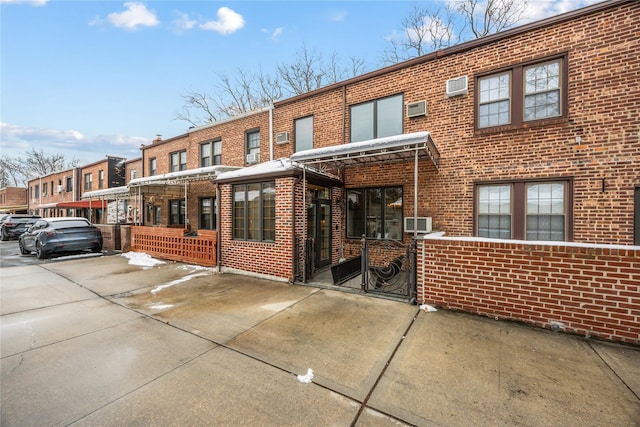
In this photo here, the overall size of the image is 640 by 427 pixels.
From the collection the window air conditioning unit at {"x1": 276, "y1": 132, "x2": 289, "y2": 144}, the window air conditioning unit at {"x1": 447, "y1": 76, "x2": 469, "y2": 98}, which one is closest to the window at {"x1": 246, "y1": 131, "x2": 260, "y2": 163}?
the window air conditioning unit at {"x1": 276, "y1": 132, "x2": 289, "y2": 144}

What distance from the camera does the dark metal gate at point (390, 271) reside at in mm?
5113

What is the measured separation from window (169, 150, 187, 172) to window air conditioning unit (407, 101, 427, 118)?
1197cm

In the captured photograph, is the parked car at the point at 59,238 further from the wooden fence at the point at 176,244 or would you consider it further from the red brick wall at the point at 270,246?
the red brick wall at the point at 270,246

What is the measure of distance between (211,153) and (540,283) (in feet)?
42.5

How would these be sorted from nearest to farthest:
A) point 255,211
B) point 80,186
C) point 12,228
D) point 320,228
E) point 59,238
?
point 255,211, point 320,228, point 59,238, point 12,228, point 80,186

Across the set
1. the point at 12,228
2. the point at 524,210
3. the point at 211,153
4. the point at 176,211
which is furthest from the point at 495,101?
the point at 12,228

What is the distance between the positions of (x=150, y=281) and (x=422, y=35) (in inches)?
734

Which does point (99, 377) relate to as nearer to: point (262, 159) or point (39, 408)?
point (39, 408)

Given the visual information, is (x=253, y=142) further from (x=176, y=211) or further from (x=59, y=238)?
(x=59, y=238)

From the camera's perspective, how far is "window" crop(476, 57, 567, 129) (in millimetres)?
5832

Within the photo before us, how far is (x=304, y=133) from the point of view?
9.50 meters

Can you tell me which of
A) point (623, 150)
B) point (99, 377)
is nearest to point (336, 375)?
point (99, 377)

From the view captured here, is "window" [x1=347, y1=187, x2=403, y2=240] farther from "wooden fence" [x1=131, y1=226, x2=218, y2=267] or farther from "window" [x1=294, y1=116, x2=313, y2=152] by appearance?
"wooden fence" [x1=131, y1=226, x2=218, y2=267]

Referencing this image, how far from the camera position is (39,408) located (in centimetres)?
234
